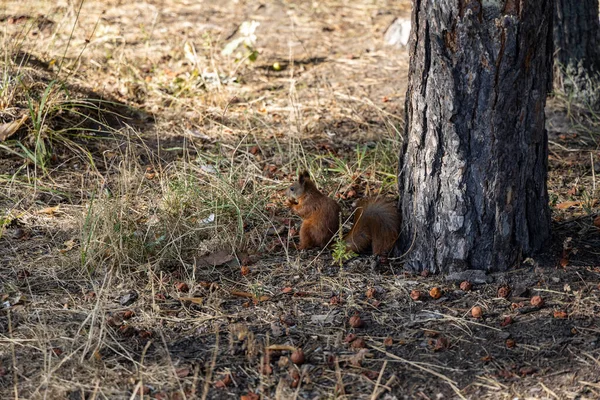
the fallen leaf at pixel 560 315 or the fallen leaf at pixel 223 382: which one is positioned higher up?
the fallen leaf at pixel 560 315

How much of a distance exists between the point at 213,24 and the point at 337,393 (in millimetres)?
5549

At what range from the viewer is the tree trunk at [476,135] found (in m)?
3.47

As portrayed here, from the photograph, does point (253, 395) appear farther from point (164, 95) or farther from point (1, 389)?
point (164, 95)

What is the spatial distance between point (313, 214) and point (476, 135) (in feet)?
3.31

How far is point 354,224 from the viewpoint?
412 centimetres

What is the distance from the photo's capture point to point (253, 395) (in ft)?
9.97

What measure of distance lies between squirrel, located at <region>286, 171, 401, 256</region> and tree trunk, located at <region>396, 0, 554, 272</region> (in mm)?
107

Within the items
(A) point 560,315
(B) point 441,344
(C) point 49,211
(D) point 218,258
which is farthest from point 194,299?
(A) point 560,315

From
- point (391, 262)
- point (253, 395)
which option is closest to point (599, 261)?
point (391, 262)

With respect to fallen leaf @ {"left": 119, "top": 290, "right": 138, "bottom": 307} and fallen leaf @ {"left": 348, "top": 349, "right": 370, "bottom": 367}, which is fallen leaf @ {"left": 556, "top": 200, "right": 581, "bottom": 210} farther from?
fallen leaf @ {"left": 119, "top": 290, "right": 138, "bottom": 307}

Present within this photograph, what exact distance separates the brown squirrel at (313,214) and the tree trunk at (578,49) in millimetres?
2653

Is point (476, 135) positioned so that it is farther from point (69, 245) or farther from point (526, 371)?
point (69, 245)

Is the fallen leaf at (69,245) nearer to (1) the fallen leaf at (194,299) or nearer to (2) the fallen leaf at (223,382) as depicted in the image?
(1) the fallen leaf at (194,299)

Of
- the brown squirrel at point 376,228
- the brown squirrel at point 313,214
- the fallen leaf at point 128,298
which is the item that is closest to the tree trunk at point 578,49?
the brown squirrel at point 376,228
